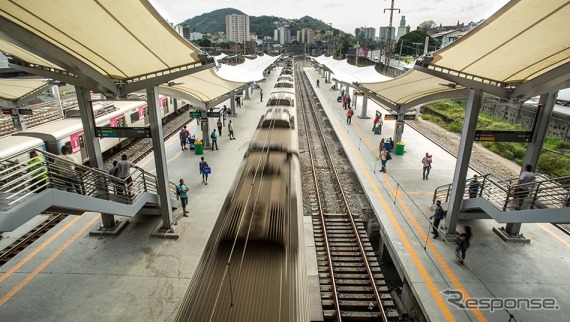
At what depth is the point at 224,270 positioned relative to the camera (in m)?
5.05

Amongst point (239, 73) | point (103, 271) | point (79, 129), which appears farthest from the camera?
point (239, 73)

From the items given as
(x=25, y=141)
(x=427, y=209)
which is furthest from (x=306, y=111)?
(x=25, y=141)

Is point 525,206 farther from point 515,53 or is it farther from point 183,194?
point 183,194

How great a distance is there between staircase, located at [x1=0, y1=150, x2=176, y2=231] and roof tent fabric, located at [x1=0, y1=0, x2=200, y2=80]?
2378 mm

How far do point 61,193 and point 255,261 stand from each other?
470 centimetres

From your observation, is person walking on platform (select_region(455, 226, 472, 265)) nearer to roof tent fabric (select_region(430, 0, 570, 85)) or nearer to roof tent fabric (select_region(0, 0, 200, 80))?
roof tent fabric (select_region(430, 0, 570, 85))

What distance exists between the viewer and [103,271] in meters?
8.87

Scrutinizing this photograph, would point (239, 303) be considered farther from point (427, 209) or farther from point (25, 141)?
point (25, 141)

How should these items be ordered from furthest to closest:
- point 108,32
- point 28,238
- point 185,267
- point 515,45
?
1. point 28,238
2. point 185,267
3. point 515,45
4. point 108,32

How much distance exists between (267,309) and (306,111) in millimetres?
28023

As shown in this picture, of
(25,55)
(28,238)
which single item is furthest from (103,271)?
(25,55)

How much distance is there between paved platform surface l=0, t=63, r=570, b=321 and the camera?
7598 millimetres

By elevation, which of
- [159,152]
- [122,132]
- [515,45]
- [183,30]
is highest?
[183,30]

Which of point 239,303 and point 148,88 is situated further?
point 148,88
